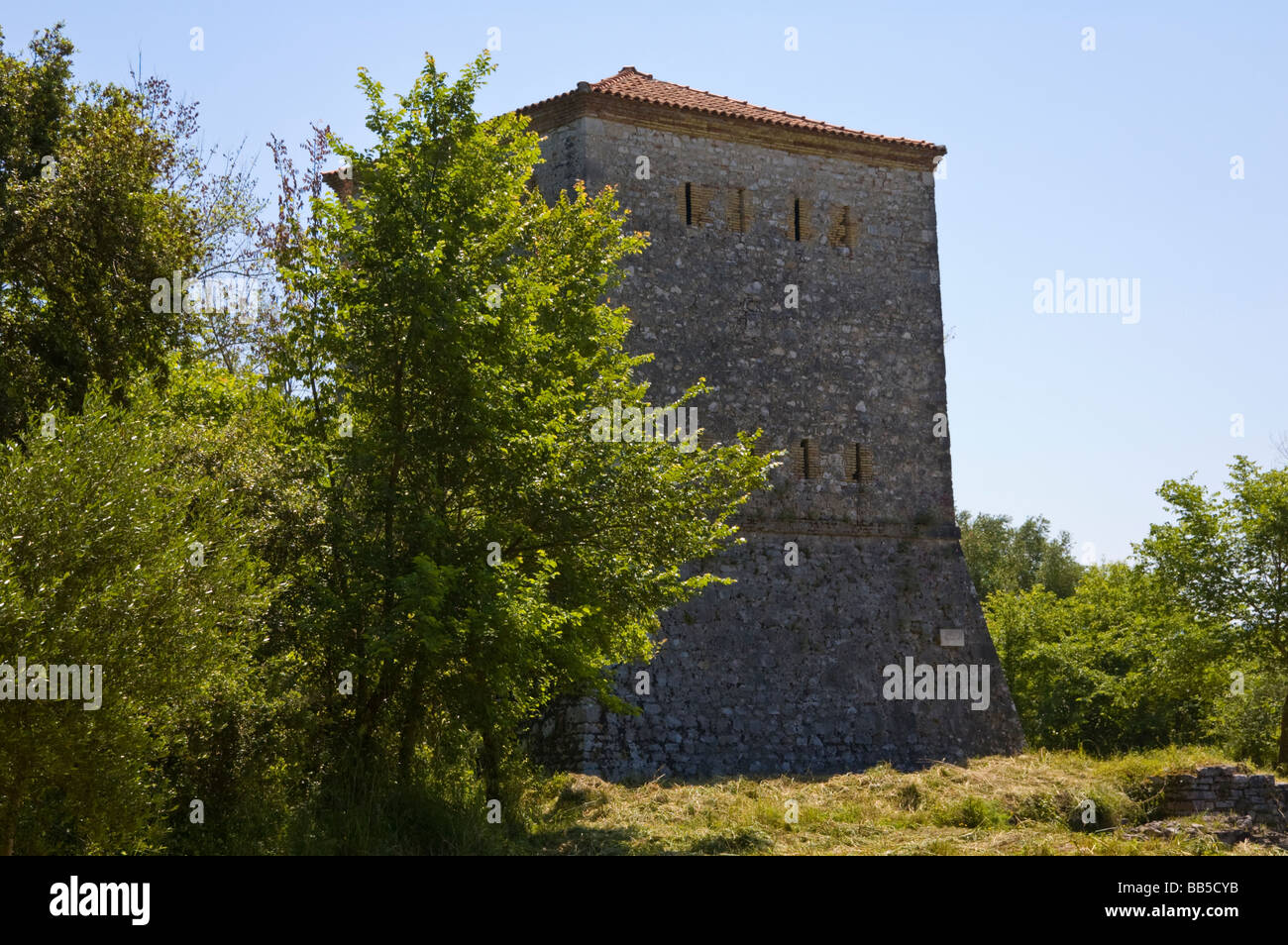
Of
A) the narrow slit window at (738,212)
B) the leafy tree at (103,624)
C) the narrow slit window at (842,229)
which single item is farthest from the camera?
the narrow slit window at (842,229)

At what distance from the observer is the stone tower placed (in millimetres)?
22000

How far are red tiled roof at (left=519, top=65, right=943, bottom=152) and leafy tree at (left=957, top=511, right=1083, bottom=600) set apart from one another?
27130 mm

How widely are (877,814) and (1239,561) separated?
12.7m

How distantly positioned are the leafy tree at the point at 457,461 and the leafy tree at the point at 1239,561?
44.9 ft

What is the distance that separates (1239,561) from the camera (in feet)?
83.7

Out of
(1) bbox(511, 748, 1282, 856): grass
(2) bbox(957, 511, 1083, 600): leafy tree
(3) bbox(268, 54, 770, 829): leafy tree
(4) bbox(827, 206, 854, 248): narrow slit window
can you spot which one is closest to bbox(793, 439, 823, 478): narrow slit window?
(4) bbox(827, 206, 854, 248): narrow slit window

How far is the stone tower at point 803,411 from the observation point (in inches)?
866

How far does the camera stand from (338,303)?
51.2ft

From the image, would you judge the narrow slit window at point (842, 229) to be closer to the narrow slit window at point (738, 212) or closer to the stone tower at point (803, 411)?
the stone tower at point (803, 411)

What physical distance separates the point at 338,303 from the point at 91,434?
166 inches

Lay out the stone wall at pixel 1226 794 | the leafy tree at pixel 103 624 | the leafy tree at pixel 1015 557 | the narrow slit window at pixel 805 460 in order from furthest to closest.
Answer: the leafy tree at pixel 1015 557, the narrow slit window at pixel 805 460, the stone wall at pixel 1226 794, the leafy tree at pixel 103 624

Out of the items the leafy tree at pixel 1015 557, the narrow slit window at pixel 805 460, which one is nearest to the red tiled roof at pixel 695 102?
the narrow slit window at pixel 805 460

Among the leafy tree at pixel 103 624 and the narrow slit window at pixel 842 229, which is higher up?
the narrow slit window at pixel 842 229
